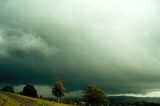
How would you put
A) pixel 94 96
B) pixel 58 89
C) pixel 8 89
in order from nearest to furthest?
pixel 58 89 → pixel 94 96 → pixel 8 89

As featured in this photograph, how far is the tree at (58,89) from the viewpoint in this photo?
523 ft

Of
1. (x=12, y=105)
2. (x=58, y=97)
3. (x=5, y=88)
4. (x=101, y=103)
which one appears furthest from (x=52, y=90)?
(x=12, y=105)

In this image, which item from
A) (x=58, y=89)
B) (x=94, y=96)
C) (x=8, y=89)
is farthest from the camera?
(x=8, y=89)

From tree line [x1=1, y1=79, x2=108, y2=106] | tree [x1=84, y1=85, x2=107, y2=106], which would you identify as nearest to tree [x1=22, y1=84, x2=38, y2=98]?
tree line [x1=1, y1=79, x2=108, y2=106]

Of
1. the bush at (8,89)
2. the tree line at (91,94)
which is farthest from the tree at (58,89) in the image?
the bush at (8,89)

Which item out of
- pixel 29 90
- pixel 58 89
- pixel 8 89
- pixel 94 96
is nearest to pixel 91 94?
pixel 94 96

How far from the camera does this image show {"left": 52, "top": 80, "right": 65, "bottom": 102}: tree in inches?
6275

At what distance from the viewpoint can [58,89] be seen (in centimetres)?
16000

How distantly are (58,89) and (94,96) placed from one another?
21708 mm

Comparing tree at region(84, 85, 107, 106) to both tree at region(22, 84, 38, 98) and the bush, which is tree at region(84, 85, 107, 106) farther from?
the bush

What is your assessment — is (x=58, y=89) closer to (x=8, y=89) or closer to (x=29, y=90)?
(x=29, y=90)

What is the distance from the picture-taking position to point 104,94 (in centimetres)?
17625

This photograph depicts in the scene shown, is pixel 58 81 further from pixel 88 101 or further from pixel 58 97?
pixel 88 101

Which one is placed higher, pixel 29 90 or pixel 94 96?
pixel 29 90
